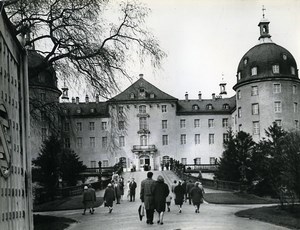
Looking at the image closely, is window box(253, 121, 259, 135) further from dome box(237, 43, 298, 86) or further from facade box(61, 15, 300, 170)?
dome box(237, 43, 298, 86)

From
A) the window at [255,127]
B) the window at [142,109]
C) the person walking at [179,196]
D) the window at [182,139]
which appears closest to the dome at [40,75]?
the person walking at [179,196]

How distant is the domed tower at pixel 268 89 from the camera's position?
38.3m

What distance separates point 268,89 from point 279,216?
28.2 m

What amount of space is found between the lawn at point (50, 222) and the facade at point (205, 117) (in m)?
24.5

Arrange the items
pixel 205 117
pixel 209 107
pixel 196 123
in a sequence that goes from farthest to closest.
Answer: pixel 209 107, pixel 205 117, pixel 196 123

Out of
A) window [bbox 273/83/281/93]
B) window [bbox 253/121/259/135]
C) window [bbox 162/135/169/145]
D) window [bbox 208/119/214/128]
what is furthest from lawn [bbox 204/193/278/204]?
window [bbox 208/119/214/128]

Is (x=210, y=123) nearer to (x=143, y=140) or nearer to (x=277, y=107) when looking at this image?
(x=143, y=140)

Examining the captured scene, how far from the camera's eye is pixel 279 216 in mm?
11727

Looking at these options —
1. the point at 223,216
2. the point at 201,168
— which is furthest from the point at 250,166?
the point at 201,168

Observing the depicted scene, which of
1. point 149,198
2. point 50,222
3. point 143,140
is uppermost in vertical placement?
point 143,140

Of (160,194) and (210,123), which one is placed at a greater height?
(210,123)

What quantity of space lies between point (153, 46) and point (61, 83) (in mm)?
1968

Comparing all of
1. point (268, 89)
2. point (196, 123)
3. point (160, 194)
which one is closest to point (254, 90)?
point (268, 89)

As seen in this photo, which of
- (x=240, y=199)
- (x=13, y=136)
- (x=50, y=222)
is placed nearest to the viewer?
(x=13, y=136)
